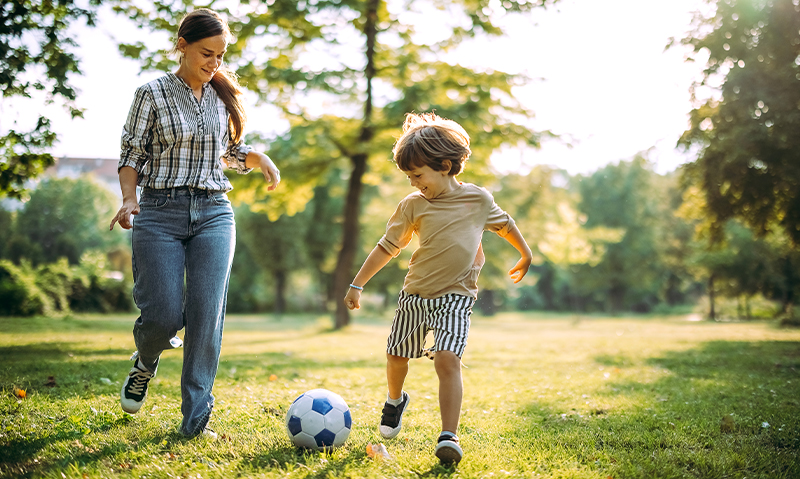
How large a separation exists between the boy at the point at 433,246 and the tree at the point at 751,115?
34.5ft

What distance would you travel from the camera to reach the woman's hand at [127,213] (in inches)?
129

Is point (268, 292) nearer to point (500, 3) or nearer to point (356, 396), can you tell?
point (500, 3)

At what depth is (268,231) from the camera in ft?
115

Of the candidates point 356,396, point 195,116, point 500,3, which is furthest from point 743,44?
point 195,116

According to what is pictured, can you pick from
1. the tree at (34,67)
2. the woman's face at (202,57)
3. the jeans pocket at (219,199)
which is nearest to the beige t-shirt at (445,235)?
the jeans pocket at (219,199)

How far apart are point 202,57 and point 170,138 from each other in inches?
20.2

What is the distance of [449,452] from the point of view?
313cm

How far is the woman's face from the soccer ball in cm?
205

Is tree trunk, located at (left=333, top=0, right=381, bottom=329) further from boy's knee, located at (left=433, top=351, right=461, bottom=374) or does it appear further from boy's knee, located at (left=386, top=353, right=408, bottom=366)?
boy's knee, located at (left=433, top=351, right=461, bottom=374)

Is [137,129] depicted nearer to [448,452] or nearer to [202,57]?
[202,57]

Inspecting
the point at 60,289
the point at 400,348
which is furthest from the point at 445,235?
the point at 60,289

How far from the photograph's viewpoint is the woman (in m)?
3.46

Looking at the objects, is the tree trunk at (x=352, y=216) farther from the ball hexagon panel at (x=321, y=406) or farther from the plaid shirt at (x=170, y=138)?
the ball hexagon panel at (x=321, y=406)

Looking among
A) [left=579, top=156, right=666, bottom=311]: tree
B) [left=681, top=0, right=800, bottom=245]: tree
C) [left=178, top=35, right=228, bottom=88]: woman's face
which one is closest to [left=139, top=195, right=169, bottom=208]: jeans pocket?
[left=178, top=35, right=228, bottom=88]: woman's face
